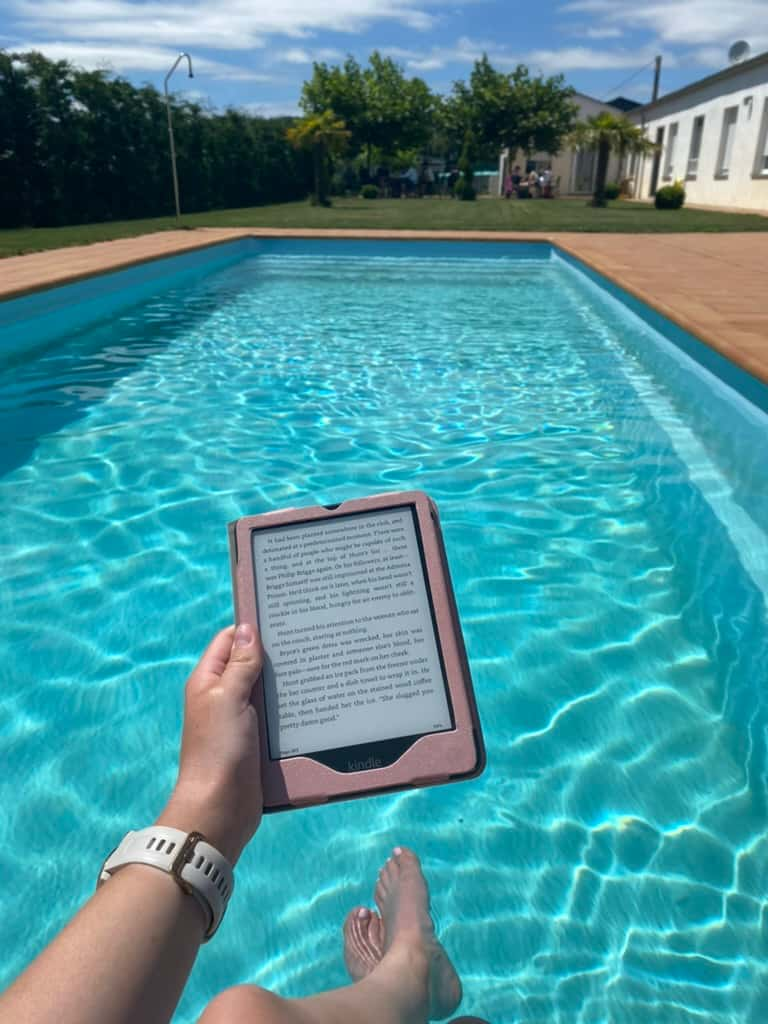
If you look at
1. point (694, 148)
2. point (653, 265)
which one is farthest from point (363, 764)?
point (694, 148)

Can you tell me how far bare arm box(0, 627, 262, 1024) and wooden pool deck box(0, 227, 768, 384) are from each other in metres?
3.91

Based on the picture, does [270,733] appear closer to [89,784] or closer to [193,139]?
[89,784]

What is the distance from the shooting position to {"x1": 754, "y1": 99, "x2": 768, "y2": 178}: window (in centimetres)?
2255

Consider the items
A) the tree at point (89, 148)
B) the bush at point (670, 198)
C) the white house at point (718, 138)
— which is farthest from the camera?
the bush at point (670, 198)

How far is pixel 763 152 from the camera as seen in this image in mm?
22812

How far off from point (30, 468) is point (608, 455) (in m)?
3.40

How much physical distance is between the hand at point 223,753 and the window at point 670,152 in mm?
36242

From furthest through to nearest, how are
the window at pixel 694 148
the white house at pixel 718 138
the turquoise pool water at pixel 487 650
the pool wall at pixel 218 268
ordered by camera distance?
the window at pixel 694 148
the white house at pixel 718 138
the pool wall at pixel 218 268
the turquoise pool water at pixel 487 650

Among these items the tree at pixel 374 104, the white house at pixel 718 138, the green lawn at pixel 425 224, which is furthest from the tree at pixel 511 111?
the green lawn at pixel 425 224

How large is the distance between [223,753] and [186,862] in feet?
0.49

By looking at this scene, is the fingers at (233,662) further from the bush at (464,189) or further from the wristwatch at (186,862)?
the bush at (464,189)

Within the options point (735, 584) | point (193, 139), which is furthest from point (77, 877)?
point (193, 139)

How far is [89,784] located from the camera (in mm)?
2213

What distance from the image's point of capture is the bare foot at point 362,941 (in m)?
1.62
